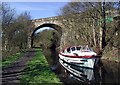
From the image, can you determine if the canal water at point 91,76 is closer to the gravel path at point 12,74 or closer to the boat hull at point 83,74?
the boat hull at point 83,74

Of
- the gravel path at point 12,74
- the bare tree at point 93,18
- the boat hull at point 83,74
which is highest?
the bare tree at point 93,18

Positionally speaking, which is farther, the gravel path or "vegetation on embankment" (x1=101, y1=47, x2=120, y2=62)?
"vegetation on embankment" (x1=101, y1=47, x2=120, y2=62)

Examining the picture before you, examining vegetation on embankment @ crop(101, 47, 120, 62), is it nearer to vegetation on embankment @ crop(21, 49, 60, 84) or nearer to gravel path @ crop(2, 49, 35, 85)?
vegetation on embankment @ crop(21, 49, 60, 84)

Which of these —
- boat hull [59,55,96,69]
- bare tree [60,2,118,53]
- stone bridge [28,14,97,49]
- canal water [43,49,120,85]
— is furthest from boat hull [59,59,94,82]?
stone bridge [28,14,97,49]

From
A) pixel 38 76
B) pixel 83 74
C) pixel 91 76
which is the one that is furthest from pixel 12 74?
pixel 83 74

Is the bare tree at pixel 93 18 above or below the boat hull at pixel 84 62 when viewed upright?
above

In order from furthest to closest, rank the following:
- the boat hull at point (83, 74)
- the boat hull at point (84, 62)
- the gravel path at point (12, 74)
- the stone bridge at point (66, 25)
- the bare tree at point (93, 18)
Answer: the stone bridge at point (66, 25) → the bare tree at point (93, 18) → the boat hull at point (84, 62) → the boat hull at point (83, 74) → the gravel path at point (12, 74)

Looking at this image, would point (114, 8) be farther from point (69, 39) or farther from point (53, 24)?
point (53, 24)

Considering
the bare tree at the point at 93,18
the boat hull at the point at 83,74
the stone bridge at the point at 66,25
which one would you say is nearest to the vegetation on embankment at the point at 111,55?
the bare tree at the point at 93,18

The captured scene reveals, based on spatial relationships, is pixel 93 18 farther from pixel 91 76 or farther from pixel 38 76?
pixel 38 76

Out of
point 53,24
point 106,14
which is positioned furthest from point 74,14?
point 53,24

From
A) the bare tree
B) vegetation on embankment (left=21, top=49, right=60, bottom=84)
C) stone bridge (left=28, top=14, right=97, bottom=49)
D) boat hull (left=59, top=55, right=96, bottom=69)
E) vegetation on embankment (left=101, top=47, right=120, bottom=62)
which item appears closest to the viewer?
vegetation on embankment (left=21, top=49, right=60, bottom=84)

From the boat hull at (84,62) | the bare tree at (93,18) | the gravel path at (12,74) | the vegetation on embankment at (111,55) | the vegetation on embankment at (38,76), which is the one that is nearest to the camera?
Answer: the gravel path at (12,74)

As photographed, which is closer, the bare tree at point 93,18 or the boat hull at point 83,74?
the boat hull at point 83,74
